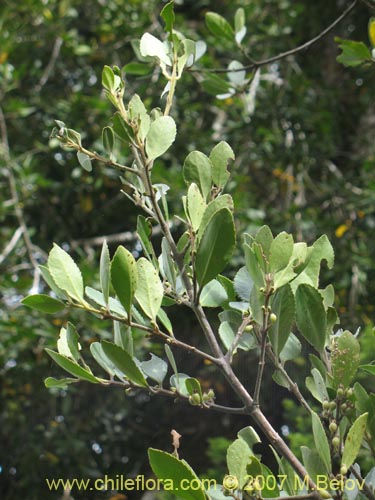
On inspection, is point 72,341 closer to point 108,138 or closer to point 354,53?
point 108,138

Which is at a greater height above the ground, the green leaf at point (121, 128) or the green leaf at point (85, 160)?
the green leaf at point (121, 128)

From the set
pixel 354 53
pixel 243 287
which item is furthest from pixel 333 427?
pixel 354 53

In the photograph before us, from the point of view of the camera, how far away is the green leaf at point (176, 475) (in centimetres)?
45

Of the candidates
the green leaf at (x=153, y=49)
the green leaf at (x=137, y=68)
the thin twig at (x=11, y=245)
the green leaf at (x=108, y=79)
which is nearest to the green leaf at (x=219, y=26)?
the green leaf at (x=137, y=68)

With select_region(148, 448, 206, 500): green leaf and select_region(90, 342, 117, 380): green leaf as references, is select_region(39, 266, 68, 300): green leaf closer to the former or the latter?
select_region(90, 342, 117, 380): green leaf

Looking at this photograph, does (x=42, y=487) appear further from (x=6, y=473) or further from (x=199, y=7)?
(x=199, y=7)

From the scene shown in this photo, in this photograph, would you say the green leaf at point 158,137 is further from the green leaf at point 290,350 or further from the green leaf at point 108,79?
the green leaf at point 290,350

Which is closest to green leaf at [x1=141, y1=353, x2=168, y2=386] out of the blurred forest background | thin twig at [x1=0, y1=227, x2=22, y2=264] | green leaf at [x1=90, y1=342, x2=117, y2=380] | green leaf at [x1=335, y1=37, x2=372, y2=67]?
green leaf at [x1=90, y1=342, x2=117, y2=380]

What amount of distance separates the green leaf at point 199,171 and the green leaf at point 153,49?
0.16 metres

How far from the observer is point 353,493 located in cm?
54

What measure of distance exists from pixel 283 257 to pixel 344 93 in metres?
2.87

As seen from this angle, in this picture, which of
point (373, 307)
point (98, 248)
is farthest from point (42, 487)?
point (373, 307)

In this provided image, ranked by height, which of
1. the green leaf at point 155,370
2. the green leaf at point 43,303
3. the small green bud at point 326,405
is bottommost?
the green leaf at point 155,370

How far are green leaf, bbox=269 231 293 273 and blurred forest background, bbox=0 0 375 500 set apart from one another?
1620 mm
